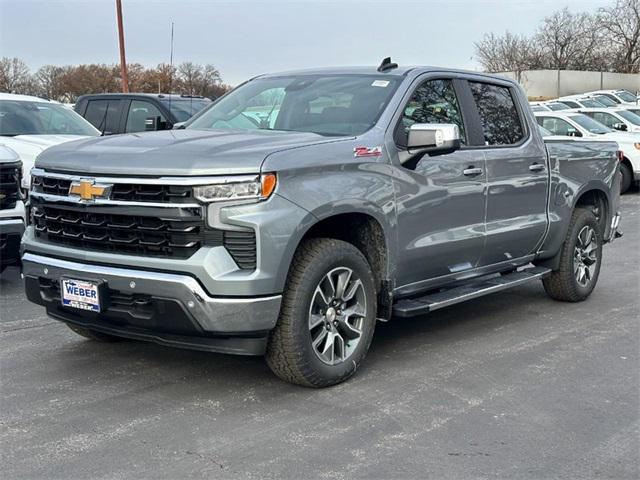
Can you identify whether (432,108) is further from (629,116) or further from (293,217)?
(629,116)

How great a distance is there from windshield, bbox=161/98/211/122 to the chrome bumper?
25.8 feet

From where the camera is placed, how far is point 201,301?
4172mm

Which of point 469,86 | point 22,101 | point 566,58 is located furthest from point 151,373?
point 566,58

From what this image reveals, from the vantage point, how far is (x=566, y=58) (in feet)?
233

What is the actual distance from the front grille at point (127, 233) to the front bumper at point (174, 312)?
13 centimetres

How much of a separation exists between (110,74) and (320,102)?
3054 centimetres

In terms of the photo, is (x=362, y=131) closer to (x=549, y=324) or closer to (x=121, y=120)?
(x=549, y=324)

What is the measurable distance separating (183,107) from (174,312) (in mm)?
8536

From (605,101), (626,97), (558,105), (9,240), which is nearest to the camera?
(9,240)

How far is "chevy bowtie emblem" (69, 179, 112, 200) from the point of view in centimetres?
442

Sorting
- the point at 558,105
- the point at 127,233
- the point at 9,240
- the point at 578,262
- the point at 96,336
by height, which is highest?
the point at 558,105

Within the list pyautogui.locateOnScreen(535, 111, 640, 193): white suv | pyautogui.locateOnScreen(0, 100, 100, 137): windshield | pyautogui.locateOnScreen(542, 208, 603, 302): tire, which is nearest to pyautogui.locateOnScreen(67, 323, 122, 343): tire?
pyautogui.locateOnScreen(542, 208, 603, 302): tire

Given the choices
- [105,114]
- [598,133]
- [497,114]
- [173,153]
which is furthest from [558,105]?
[173,153]

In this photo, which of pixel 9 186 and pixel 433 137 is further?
pixel 9 186
